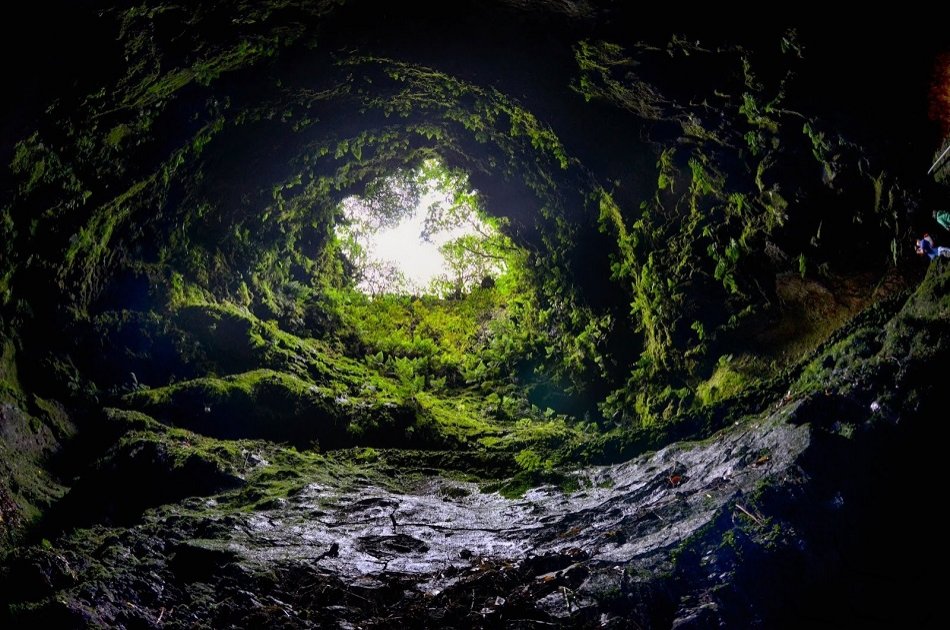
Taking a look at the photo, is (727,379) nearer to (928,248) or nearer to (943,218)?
(928,248)

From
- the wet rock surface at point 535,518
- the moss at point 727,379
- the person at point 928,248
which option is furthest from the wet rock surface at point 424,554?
the person at point 928,248

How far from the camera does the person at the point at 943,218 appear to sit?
378cm

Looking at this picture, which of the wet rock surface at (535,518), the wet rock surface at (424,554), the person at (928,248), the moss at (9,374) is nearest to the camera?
the wet rock surface at (424,554)

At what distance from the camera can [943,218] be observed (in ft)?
12.4

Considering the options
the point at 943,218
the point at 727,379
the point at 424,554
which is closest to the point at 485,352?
the point at 727,379

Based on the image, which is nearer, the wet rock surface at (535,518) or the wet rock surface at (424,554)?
the wet rock surface at (424,554)

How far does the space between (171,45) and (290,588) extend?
13.7 feet

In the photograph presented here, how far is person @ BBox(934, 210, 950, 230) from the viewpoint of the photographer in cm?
378

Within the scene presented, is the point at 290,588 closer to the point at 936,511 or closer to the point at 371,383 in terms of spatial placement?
the point at 936,511

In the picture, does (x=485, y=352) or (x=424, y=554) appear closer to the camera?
(x=424, y=554)

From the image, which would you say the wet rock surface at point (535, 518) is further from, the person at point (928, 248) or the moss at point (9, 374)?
the moss at point (9, 374)

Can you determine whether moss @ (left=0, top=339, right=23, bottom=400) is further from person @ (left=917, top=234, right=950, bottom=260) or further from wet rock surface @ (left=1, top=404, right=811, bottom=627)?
person @ (left=917, top=234, right=950, bottom=260)

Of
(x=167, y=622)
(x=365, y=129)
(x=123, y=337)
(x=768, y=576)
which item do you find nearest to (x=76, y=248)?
(x=123, y=337)

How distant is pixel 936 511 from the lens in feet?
8.82
